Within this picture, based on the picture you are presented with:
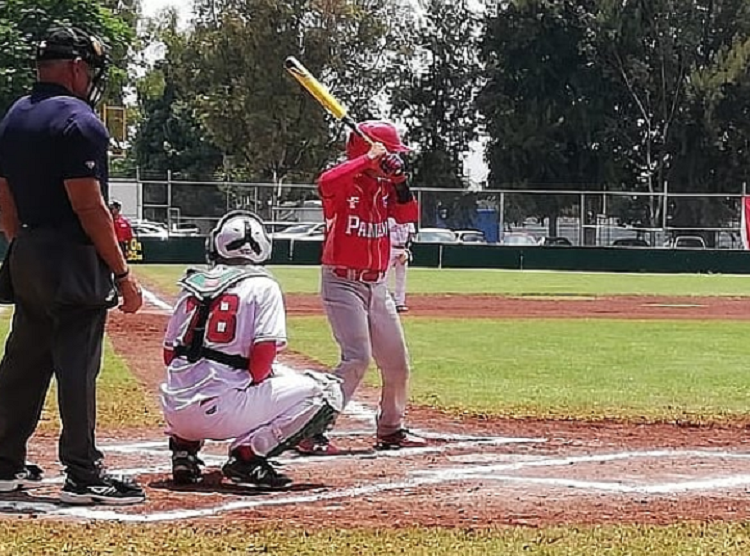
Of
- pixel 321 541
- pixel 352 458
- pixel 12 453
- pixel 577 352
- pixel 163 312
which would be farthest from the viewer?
pixel 163 312

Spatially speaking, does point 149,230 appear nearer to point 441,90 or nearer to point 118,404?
point 441,90

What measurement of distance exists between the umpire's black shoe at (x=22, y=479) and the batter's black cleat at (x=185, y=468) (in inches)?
28.3

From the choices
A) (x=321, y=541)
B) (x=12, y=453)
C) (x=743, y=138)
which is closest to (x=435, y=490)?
(x=321, y=541)

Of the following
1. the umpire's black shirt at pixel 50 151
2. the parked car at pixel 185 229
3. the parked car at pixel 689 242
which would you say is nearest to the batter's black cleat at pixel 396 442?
the umpire's black shirt at pixel 50 151

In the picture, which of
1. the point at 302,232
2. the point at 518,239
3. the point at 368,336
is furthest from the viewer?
the point at 518,239

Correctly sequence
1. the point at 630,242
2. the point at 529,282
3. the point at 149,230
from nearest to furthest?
the point at 529,282 → the point at 149,230 → the point at 630,242

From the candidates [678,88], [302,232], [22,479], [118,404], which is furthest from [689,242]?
[22,479]

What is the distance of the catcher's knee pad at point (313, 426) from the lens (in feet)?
24.5

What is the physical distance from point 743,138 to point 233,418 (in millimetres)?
59379

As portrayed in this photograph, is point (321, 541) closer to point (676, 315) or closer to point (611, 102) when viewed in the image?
point (676, 315)

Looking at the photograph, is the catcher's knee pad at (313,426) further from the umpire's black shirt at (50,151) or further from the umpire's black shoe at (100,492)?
the umpire's black shirt at (50,151)

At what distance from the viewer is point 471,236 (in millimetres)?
50719

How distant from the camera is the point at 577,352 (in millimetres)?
16922

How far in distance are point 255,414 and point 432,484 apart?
1048mm
